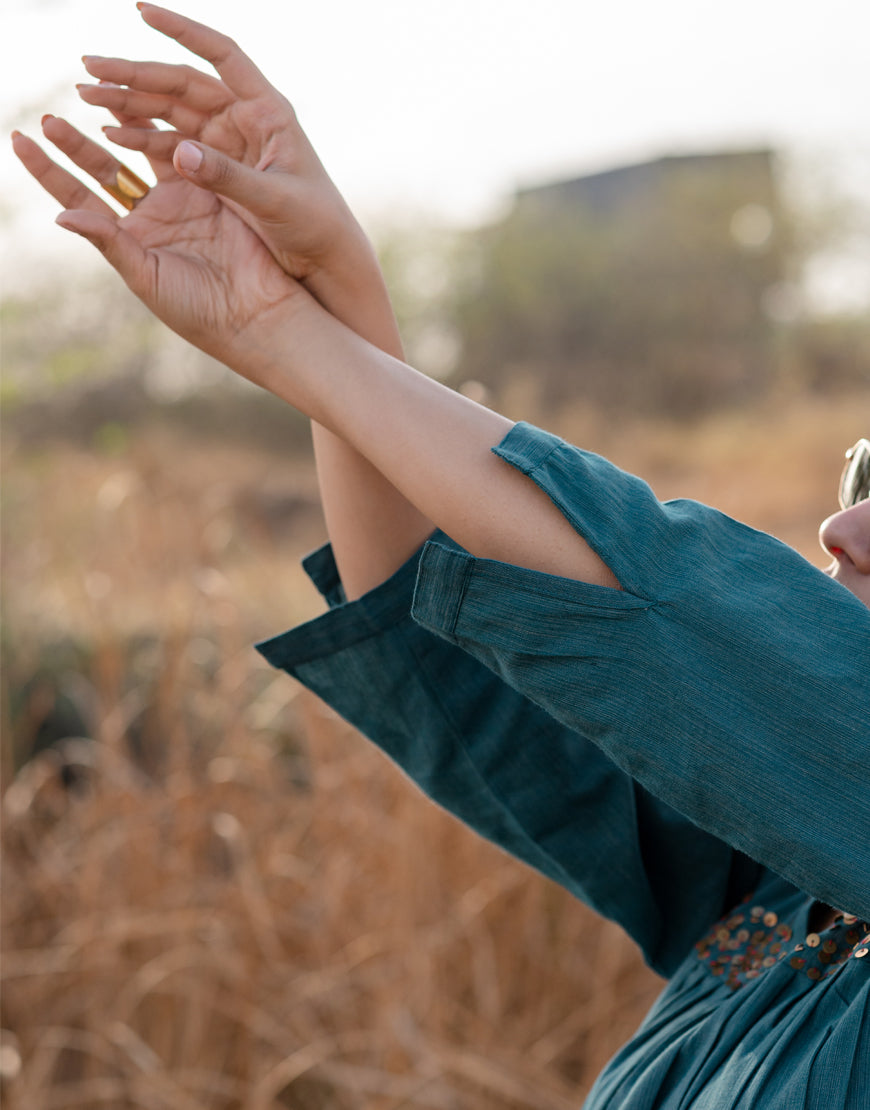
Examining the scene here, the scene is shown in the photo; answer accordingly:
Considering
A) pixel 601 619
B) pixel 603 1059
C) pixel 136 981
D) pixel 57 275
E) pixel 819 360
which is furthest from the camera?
pixel 819 360

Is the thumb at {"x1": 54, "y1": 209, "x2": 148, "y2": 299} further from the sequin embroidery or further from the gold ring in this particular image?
the sequin embroidery

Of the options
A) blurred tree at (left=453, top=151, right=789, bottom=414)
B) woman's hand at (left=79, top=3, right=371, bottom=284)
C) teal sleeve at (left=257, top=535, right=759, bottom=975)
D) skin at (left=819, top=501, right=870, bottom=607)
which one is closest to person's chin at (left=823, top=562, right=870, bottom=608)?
skin at (left=819, top=501, right=870, bottom=607)

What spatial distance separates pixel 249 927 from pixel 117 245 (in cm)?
141

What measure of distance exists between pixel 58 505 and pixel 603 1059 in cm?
177

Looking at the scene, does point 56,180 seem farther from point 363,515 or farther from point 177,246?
point 363,515

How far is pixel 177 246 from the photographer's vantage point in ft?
2.10

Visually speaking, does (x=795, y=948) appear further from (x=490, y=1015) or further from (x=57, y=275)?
(x=57, y=275)

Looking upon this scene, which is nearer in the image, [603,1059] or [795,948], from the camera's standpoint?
[795,948]

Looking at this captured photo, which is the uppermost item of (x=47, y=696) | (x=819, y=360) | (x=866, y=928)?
(x=819, y=360)

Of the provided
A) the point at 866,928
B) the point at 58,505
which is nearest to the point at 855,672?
the point at 866,928

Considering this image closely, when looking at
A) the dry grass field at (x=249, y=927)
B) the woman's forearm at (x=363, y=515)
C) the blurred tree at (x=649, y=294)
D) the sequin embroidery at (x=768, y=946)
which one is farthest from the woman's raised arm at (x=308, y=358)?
the blurred tree at (x=649, y=294)

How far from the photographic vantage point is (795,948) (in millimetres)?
706

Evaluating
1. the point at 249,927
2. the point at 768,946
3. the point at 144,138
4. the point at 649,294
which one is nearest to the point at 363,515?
the point at 144,138

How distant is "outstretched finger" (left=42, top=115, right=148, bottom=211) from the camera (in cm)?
64
